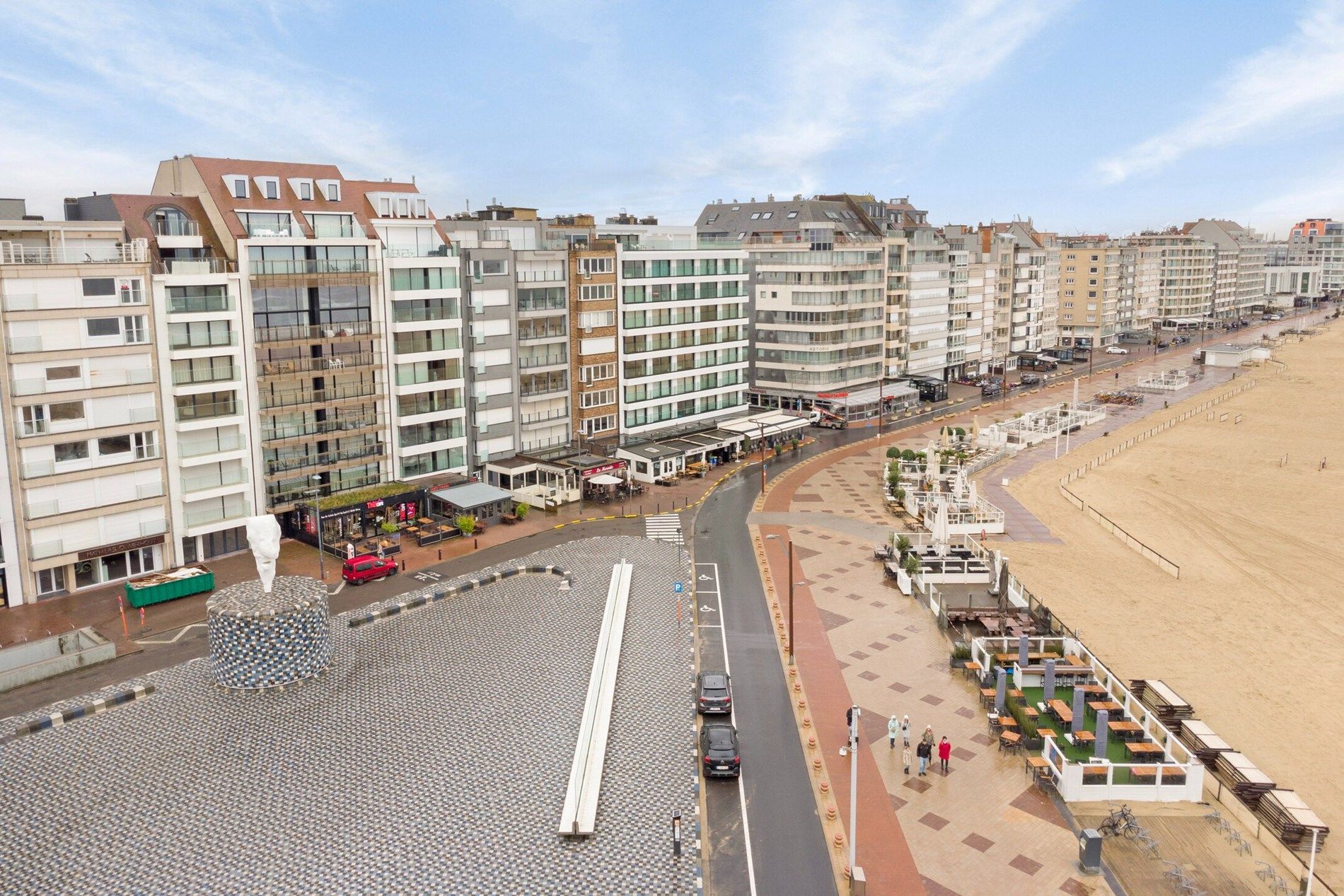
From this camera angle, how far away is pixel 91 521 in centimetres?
5269

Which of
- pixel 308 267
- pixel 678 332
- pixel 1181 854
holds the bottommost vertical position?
pixel 1181 854

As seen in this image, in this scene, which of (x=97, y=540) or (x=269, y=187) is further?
(x=269, y=187)

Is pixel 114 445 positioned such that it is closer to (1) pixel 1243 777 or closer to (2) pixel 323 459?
(2) pixel 323 459

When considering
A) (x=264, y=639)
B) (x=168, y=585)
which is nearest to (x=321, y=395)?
(x=168, y=585)

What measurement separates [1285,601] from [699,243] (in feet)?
184

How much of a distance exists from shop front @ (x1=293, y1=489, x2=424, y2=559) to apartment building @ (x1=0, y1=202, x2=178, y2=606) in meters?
8.42

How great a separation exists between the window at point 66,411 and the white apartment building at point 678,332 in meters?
38.8

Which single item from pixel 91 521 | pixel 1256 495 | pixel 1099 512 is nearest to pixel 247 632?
pixel 91 521

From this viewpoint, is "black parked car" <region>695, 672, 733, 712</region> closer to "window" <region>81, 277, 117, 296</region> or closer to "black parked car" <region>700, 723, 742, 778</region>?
"black parked car" <region>700, 723, 742, 778</region>

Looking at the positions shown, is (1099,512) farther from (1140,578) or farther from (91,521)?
(91,521)

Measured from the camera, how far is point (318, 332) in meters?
61.8

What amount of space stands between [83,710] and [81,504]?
19.0m

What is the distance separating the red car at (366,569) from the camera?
5481cm

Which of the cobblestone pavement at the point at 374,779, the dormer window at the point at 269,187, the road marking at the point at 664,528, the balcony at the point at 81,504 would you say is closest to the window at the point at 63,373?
the balcony at the point at 81,504
